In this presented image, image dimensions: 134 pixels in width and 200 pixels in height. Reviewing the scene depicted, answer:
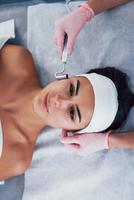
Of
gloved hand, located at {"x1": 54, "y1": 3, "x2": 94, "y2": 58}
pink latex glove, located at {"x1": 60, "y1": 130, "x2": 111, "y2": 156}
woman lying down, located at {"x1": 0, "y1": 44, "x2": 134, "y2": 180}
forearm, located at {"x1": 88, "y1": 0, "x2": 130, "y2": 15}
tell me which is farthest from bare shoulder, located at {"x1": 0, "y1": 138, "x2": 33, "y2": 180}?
forearm, located at {"x1": 88, "y1": 0, "x2": 130, "y2": 15}

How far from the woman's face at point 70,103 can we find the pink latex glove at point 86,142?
0.07 m

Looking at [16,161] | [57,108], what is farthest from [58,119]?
[16,161]

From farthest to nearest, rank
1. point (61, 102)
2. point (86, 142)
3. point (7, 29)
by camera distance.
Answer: point (7, 29) → point (86, 142) → point (61, 102)

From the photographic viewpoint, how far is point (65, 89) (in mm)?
1268

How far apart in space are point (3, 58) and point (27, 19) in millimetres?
254

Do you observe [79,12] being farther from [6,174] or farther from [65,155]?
[6,174]

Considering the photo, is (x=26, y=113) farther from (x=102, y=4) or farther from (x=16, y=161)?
(x=102, y=4)

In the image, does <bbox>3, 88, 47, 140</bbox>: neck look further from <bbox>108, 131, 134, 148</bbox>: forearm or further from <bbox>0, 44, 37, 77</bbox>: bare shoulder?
<bbox>108, 131, 134, 148</bbox>: forearm

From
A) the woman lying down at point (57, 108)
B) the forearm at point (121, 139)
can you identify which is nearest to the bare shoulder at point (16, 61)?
the woman lying down at point (57, 108)

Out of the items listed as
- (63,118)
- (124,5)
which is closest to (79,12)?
(124,5)

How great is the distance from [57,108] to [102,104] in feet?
0.51

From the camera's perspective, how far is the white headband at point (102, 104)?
4.13 ft

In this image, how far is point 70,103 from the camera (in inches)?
48.8

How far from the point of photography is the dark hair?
4.32ft
